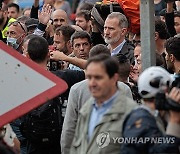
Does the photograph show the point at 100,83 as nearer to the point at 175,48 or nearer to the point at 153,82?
the point at 153,82

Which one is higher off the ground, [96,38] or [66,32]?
[66,32]

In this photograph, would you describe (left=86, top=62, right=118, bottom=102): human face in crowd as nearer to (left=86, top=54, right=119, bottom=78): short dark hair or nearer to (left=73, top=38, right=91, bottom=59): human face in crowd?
(left=86, top=54, right=119, bottom=78): short dark hair

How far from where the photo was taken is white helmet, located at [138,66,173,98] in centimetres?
696

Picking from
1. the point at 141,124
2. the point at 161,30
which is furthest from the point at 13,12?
the point at 141,124

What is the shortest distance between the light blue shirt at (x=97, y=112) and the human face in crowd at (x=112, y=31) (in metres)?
3.92

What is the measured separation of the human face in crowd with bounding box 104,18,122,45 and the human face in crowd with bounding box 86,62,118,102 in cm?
398

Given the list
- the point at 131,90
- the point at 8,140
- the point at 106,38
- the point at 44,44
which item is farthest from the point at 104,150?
the point at 106,38

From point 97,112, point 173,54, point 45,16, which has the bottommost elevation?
point 45,16

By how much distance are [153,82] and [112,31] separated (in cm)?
449

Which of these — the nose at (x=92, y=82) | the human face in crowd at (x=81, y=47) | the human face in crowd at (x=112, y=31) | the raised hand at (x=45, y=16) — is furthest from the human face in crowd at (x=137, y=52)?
the nose at (x=92, y=82)

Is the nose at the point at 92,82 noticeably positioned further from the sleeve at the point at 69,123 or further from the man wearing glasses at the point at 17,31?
the man wearing glasses at the point at 17,31

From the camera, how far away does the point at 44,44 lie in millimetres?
9852

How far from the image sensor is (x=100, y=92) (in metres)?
7.28

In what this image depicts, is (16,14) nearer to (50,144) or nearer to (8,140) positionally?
(50,144)
